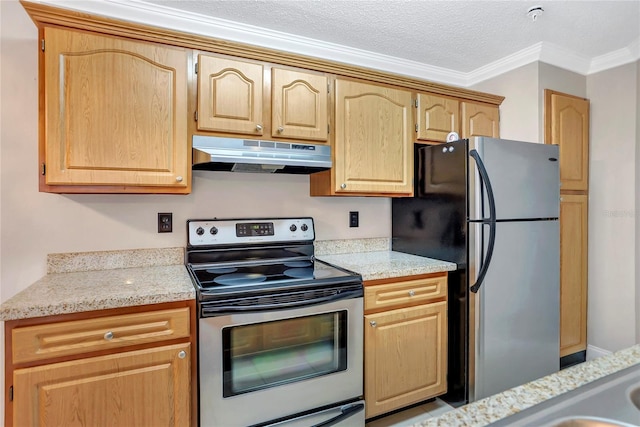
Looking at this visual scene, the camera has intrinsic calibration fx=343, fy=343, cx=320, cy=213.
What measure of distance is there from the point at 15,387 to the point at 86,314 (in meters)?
0.32

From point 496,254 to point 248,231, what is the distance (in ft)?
4.87

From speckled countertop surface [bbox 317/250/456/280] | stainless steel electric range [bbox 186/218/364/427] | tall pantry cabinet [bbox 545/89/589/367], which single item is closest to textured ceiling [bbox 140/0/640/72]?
tall pantry cabinet [bbox 545/89/589/367]

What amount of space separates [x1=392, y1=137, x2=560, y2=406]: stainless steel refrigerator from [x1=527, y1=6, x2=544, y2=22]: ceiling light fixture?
0.74m

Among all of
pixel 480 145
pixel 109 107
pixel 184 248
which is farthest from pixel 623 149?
pixel 109 107

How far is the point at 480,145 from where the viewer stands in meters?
1.95

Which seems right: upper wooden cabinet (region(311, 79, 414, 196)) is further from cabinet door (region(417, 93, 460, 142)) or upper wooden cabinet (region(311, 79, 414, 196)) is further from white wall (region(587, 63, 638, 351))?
white wall (region(587, 63, 638, 351))

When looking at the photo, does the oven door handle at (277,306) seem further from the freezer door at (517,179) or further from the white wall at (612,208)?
the white wall at (612,208)

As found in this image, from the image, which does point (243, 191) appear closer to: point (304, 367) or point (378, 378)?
point (304, 367)

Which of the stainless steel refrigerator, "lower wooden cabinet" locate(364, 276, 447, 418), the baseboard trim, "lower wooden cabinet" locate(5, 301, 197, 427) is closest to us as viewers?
"lower wooden cabinet" locate(5, 301, 197, 427)

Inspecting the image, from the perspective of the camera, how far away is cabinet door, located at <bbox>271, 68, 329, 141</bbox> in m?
1.94

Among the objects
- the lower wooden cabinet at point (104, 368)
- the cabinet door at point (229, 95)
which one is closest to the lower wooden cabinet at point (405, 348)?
the lower wooden cabinet at point (104, 368)

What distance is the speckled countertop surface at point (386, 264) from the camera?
1900 mm

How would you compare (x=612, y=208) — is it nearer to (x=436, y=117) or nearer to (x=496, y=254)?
(x=496, y=254)

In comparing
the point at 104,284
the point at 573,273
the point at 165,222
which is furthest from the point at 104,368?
the point at 573,273
